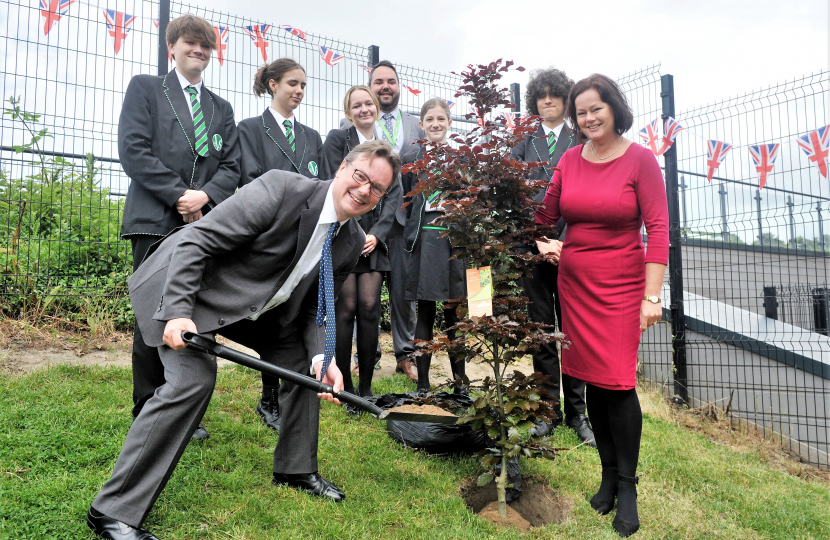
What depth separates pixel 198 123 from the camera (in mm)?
3096

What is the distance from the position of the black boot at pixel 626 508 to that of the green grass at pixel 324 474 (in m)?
0.06

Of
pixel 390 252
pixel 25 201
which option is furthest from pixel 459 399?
pixel 25 201

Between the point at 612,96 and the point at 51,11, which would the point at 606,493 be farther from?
the point at 51,11

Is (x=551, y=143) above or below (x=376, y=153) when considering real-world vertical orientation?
above

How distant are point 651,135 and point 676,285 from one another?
1.57m

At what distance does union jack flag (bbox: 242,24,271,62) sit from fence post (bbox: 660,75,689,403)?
4.23 meters

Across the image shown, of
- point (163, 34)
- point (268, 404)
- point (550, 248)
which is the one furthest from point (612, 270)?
point (163, 34)

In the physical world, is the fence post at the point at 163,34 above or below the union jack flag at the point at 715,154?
above

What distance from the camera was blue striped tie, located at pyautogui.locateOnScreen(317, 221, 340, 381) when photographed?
2.39 meters

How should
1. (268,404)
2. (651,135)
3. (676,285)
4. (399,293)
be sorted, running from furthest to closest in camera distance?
(651,135), (676,285), (399,293), (268,404)

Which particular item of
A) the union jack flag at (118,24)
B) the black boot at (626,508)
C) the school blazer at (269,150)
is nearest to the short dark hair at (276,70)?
the school blazer at (269,150)

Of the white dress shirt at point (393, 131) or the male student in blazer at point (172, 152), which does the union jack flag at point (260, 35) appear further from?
the male student in blazer at point (172, 152)

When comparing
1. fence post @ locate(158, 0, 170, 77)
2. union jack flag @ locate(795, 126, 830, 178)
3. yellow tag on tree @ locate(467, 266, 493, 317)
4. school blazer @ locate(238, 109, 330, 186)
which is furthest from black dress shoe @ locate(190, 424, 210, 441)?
union jack flag @ locate(795, 126, 830, 178)

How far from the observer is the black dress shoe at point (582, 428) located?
3.45 meters
